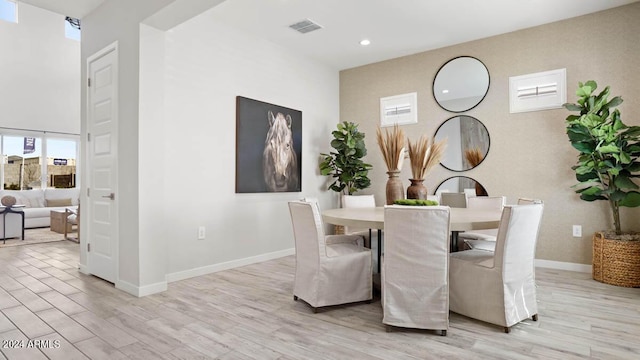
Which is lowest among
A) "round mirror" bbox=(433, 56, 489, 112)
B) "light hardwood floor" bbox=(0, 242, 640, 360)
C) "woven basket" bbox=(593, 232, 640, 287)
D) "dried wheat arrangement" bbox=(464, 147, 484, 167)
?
"light hardwood floor" bbox=(0, 242, 640, 360)

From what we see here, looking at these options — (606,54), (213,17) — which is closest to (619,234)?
(606,54)

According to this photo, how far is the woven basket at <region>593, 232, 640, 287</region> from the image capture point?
10.8 feet

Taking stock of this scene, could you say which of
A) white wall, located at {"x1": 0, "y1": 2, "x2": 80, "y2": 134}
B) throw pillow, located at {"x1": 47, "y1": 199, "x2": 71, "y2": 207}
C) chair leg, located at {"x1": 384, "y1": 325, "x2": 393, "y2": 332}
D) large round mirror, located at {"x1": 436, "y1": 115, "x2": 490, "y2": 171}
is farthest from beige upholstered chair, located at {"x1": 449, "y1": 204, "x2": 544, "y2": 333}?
white wall, located at {"x1": 0, "y1": 2, "x2": 80, "y2": 134}

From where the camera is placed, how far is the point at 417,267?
2232 millimetres

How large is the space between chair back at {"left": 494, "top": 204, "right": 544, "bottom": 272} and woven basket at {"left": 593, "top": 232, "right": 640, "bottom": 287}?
1.67 metres

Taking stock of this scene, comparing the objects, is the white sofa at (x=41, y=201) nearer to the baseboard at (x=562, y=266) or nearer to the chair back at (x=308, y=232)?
the chair back at (x=308, y=232)

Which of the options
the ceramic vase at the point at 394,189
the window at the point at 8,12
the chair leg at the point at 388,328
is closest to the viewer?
the chair leg at the point at 388,328

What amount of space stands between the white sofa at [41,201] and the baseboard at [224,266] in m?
5.72

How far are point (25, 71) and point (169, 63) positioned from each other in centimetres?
706

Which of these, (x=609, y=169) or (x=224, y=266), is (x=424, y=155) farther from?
(x=224, y=266)

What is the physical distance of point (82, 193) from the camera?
12.5 ft

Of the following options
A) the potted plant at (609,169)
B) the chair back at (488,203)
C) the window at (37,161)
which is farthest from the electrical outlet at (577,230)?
the window at (37,161)

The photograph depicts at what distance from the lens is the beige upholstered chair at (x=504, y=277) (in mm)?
2248

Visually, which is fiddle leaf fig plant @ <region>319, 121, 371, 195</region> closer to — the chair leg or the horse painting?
the horse painting
